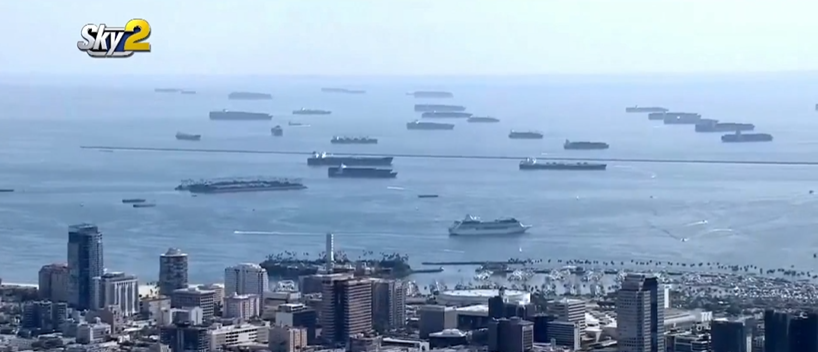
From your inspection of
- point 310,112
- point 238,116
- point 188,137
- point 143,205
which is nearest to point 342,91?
point 310,112

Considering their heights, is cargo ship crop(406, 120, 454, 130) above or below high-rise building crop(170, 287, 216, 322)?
above

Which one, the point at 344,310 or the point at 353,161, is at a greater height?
the point at 353,161

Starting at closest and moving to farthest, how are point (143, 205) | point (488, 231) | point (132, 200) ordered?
point (488, 231) < point (143, 205) < point (132, 200)

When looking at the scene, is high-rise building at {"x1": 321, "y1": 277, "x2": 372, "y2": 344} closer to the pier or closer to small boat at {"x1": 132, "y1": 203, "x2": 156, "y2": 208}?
small boat at {"x1": 132, "y1": 203, "x2": 156, "y2": 208}

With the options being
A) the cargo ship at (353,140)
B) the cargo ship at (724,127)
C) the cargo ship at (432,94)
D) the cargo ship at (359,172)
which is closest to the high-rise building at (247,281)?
the cargo ship at (359,172)

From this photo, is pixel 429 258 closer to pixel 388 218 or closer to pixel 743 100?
pixel 388 218

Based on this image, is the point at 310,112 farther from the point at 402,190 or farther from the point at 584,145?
the point at 402,190

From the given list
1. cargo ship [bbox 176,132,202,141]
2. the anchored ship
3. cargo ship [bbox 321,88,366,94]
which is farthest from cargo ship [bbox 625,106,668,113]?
cargo ship [bbox 176,132,202,141]
